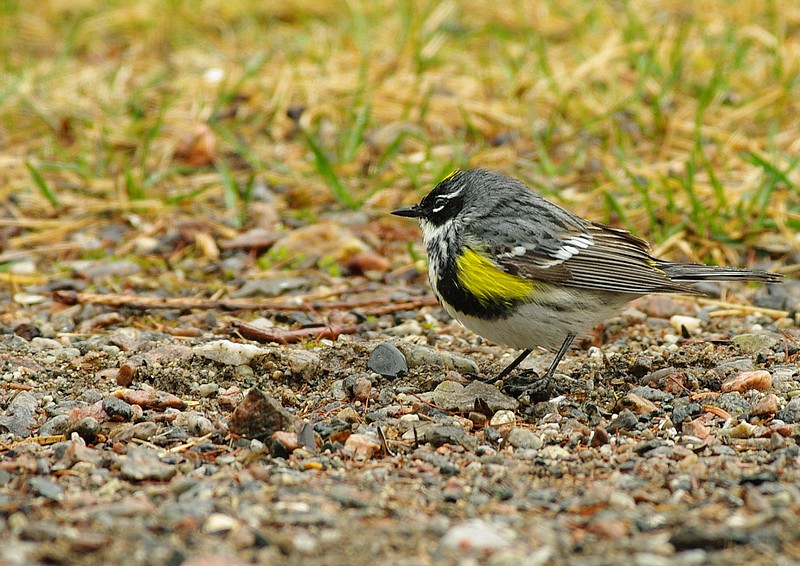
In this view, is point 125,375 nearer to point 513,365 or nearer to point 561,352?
point 513,365

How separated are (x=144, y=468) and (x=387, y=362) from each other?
1.57 m

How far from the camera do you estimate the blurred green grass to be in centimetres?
745

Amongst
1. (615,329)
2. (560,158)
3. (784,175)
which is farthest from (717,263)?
(560,158)

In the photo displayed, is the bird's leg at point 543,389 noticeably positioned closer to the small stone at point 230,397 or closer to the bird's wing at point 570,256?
the bird's wing at point 570,256

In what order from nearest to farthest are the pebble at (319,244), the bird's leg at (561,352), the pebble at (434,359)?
1. the bird's leg at (561,352)
2. the pebble at (434,359)
3. the pebble at (319,244)

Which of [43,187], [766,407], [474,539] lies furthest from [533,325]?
[43,187]

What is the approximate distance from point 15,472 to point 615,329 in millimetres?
3406

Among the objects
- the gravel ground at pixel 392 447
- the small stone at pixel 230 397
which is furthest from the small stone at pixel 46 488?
the small stone at pixel 230 397

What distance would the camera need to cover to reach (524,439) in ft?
13.6

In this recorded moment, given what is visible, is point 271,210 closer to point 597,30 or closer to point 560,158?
point 560,158

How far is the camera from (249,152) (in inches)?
324

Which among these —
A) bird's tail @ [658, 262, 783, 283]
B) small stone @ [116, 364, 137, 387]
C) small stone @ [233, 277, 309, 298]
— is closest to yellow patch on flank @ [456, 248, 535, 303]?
bird's tail @ [658, 262, 783, 283]

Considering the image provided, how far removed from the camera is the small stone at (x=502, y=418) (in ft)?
14.5

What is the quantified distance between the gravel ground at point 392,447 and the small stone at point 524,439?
0.04 feet
